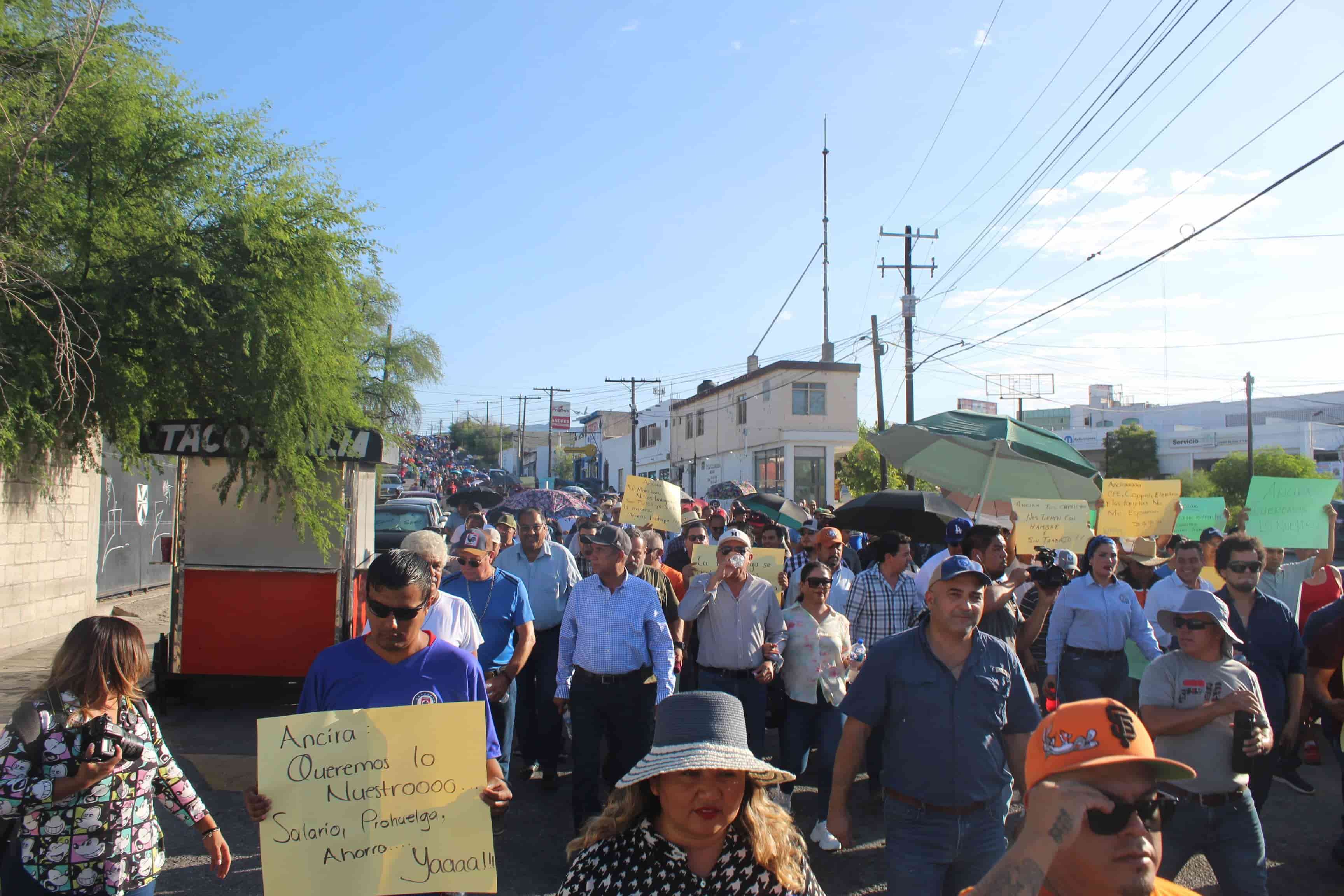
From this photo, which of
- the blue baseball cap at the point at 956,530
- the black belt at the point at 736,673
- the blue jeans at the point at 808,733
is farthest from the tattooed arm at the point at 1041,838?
the blue baseball cap at the point at 956,530

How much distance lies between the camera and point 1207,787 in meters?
3.93

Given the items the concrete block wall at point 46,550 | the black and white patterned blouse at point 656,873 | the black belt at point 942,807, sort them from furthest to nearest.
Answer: the concrete block wall at point 46,550 < the black belt at point 942,807 < the black and white patterned blouse at point 656,873

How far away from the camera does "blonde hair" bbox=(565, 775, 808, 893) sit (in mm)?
2473

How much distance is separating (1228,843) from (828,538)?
3.69 meters

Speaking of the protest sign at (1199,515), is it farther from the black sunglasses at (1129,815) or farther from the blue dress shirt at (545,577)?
the black sunglasses at (1129,815)

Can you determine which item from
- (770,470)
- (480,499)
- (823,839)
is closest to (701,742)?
(823,839)

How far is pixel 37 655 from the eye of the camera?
424 inches

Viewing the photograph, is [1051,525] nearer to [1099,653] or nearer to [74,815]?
[1099,653]

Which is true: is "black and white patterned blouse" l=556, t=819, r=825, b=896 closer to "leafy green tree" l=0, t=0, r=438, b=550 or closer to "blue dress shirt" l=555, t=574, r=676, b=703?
"blue dress shirt" l=555, t=574, r=676, b=703

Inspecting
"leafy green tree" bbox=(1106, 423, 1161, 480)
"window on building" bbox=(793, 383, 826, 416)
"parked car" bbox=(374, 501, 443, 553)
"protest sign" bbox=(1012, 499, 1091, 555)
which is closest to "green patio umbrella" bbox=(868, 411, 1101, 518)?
"protest sign" bbox=(1012, 499, 1091, 555)

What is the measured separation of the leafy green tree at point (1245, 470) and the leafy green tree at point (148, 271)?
41061 millimetres

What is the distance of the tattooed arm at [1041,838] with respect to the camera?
1.90 metres

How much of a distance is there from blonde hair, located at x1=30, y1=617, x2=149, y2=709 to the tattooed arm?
280 centimetres

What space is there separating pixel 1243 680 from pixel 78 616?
13.2 meters
